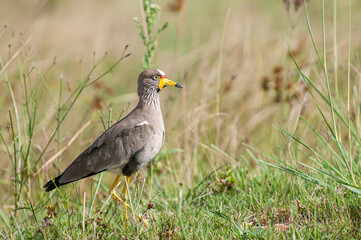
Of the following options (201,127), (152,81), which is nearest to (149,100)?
(152,81)

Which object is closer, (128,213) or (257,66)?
(128,213)

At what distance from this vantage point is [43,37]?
317 inches

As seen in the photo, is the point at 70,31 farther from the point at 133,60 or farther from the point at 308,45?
the point at 308,45

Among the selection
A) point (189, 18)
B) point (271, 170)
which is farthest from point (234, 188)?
point (189, 18)

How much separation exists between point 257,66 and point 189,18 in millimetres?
3267

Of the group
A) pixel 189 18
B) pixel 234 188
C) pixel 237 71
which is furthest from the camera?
pixel 189 18

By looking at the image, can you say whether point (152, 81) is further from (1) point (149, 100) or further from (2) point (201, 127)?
(2) point (201, 127)

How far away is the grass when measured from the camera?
3.36 m

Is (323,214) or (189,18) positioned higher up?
(189,18)

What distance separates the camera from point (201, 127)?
223 inches

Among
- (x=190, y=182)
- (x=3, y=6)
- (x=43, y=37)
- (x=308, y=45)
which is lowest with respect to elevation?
(x=190, y=182)

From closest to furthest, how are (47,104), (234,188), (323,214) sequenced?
1. (323,214)
2. (234,188)
3. (47,104)

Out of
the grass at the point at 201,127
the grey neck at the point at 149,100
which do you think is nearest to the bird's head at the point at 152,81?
the grey neck at the point at 149,100

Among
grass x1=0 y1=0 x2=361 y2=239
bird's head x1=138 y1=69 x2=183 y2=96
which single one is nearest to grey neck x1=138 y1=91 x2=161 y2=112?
bird's head x1=138 y1=69 x2=183 y2=96
